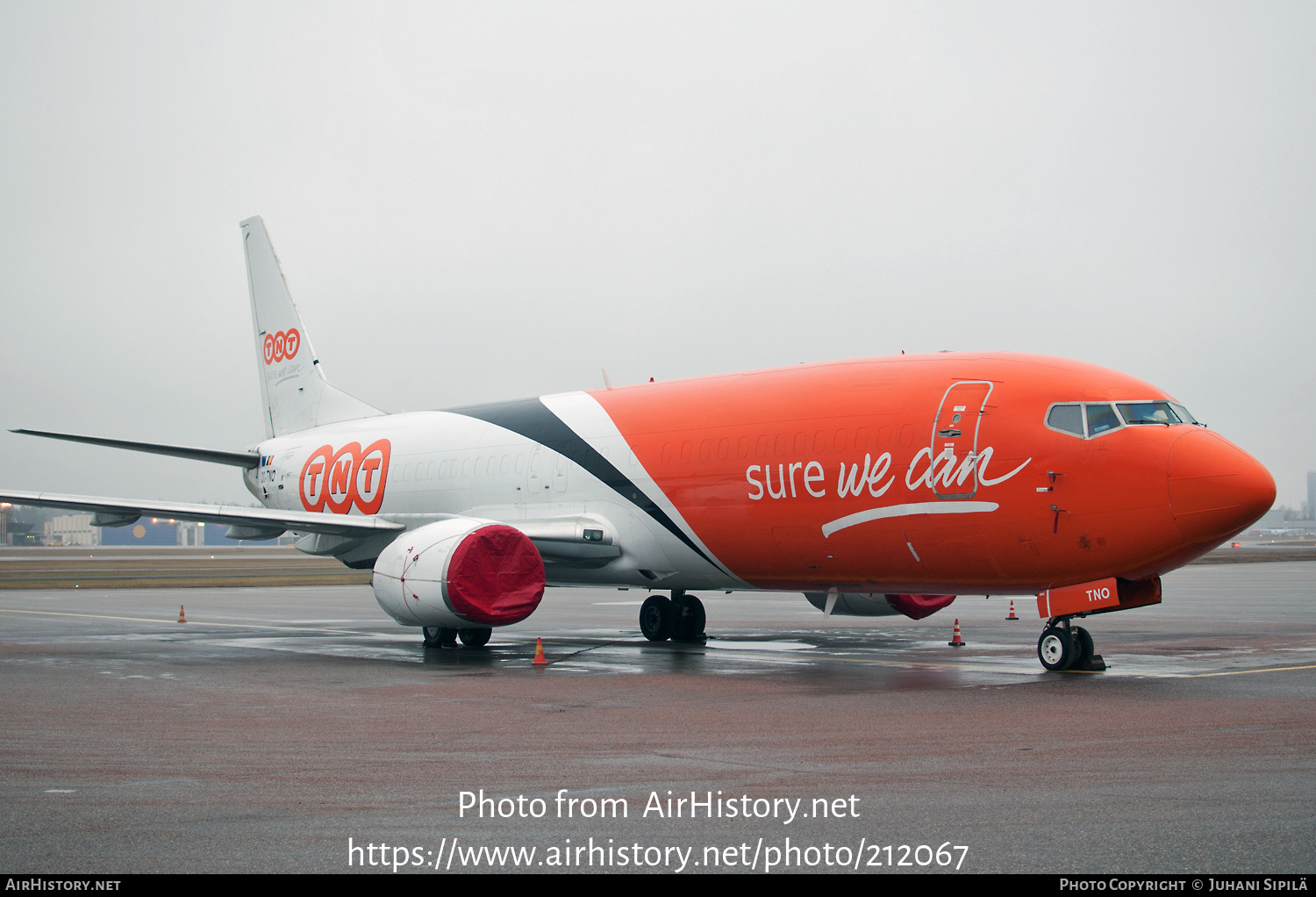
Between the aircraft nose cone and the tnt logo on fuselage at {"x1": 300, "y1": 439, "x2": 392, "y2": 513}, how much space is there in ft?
51.8

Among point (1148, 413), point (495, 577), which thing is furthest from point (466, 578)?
point (1148, 413)

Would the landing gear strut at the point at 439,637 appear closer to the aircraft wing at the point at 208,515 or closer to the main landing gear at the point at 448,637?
the main landing gear at the point at 448,637

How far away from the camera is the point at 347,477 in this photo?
80.0ft

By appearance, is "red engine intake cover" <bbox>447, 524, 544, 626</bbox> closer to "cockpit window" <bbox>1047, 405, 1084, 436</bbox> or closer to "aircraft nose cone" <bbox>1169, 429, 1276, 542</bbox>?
"cockpit window" <bbox>1047, 405, 1084, 436</bbox>

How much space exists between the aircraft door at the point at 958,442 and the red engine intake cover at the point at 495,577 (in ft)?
20.6

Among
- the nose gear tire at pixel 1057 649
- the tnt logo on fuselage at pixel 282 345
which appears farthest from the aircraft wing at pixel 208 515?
the nose gear tire at pixel 1057 649

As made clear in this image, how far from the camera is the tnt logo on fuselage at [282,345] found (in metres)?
28.1

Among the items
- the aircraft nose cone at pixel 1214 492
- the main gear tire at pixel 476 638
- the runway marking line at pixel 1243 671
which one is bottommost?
the runway marking line at pixel 1243 671

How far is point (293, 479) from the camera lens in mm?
25797

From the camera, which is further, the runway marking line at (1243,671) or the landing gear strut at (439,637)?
the landing gear strut at (439,637)

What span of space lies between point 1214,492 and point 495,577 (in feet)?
32.7

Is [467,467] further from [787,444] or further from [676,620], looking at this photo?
[787,444]

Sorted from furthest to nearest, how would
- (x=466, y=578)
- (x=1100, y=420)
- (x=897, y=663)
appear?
(x=466, y=578) → (x=897, y=663) → (x=1100, y=420)
